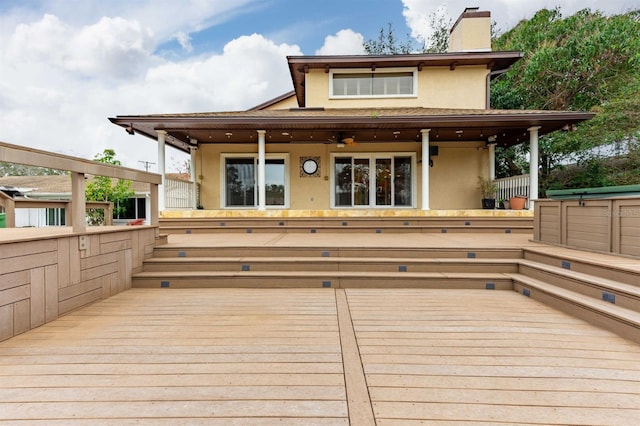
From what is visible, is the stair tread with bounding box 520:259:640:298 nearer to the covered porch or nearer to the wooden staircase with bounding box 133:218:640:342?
the wooden staircase with bounding box 133:218:640:342

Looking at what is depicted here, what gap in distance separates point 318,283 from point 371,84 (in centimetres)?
735

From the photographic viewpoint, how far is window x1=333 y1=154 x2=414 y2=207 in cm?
861

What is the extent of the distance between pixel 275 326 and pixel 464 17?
10.9 meters

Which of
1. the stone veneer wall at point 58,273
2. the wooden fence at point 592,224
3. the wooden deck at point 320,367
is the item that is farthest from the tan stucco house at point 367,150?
the wooden deck at point 320,367

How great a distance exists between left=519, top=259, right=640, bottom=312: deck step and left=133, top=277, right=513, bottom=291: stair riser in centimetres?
33

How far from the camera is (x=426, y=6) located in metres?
17.1

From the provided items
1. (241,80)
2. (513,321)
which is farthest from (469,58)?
(241,80)

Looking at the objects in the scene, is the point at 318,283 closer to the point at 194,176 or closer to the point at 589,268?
the point at 589,268

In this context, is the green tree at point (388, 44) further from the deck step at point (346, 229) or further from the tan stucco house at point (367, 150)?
the deck step at point (346, 229)

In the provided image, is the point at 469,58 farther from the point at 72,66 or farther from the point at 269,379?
the point at 72,66

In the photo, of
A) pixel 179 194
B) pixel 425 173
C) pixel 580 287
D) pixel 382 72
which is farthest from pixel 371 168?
pixel 580 287

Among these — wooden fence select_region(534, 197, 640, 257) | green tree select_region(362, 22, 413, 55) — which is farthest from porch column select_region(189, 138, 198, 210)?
green tree select_region(362, 22, 413, 55)

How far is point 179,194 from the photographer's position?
24.9 ft

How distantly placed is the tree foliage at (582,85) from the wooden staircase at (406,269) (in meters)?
7.47
